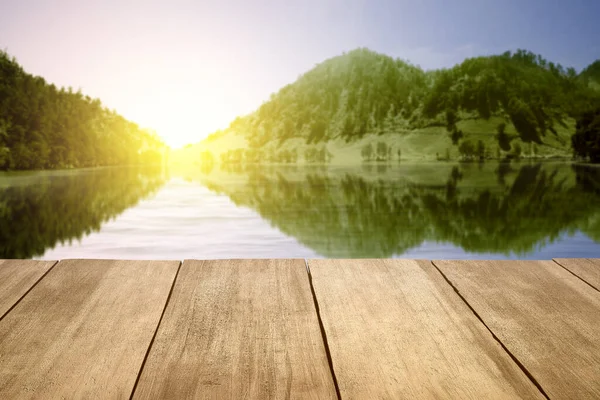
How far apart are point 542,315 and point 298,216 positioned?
19.7ft

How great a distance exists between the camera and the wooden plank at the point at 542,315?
104 centimetres

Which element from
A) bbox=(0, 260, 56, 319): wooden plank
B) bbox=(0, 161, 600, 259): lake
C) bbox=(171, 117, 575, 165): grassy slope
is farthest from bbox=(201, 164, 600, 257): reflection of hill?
bbox=(0, 260, 56, 319): wooden plank

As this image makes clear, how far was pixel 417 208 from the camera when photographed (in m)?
7.85

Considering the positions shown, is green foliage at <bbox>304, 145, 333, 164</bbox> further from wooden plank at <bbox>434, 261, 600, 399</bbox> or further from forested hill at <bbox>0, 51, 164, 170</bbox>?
wooden plank at <bbox>434, 261, 600, 399</bbox>

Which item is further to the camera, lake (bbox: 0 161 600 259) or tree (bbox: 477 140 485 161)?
tree (bbox: 477 140 485 161)

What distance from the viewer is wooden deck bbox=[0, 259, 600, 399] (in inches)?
39.1

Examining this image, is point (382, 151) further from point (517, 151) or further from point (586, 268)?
point (586, 268)

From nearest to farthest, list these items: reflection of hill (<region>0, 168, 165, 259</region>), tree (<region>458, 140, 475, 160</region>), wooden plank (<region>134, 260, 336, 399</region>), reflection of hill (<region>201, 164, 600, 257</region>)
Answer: wooden plank (<region>134, 260, 336, 399</region>), reflection of hill (<region>0, 168, 165, 259</region>), reflection of hill (<region>201, 164, 600, 257</region>), tree (<region>458, 140, 475, 160</region>)

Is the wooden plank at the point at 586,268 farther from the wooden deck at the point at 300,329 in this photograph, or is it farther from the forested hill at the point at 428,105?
the forested hill at the point at 428,105

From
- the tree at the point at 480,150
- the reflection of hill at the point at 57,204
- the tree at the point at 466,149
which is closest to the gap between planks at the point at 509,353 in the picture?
the reflection of hill at the point at 57,204

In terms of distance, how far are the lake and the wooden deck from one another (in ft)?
10.6

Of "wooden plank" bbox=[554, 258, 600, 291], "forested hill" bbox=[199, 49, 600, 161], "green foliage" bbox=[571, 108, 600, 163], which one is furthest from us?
"forested hill" bbox=[199, 49, 600, 161]

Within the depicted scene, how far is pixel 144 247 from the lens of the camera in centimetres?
534

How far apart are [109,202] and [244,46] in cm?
278
